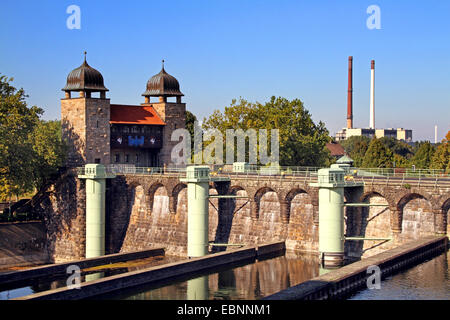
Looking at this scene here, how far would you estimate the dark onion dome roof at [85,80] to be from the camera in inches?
2938

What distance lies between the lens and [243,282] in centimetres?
5119

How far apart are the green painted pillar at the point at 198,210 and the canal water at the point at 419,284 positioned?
19624 millimetres

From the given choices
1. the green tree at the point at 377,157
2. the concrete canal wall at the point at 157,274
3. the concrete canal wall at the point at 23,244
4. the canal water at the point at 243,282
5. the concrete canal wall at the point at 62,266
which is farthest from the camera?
the green tree at the point at 377,157

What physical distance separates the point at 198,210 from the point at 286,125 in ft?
99.7

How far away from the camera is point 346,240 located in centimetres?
5703

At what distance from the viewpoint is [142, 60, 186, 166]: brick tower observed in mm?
80625

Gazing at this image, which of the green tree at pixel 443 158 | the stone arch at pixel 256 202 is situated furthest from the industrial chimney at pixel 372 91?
the stone arch at pixel 256 202

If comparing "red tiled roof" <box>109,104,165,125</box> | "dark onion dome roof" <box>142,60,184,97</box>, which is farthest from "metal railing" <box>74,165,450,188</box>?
"dark onion dome roof" <box>142,60,184,97</box>

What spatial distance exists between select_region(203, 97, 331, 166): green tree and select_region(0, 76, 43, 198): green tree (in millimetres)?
26033

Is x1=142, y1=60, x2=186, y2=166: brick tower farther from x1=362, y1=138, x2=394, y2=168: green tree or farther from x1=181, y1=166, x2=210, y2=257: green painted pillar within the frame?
x1=362, y1=138, x2=394, y2=168: green tree

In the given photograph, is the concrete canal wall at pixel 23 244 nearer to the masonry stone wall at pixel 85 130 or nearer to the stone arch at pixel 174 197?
the masonry stone wall at pixel 85 130

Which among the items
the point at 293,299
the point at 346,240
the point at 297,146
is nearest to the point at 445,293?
the point at 293,299

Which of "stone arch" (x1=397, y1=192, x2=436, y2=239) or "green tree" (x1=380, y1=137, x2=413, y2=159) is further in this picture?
"green tree" (x1=380, y1=137, x2=413, y2=159)

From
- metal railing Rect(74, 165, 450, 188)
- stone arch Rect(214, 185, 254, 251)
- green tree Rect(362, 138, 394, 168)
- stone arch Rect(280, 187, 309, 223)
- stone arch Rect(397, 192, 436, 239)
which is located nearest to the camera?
stone arch Rect(397, 192, 436, 239)
